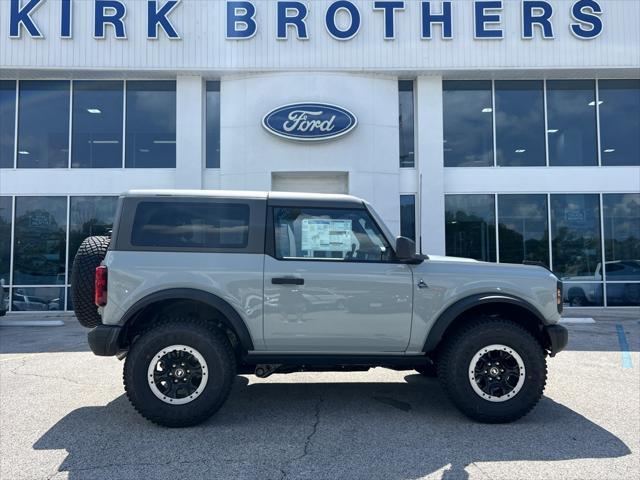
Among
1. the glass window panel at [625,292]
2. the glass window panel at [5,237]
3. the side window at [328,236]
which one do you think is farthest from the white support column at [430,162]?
the glass window panel at [5,237]

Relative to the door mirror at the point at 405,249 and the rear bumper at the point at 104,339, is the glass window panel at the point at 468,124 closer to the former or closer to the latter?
the door mirror at the point at 405,249

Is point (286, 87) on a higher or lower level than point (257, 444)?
higher

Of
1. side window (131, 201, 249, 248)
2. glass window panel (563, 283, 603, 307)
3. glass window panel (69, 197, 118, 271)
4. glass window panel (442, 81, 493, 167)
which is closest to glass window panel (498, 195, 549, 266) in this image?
glass window panel (563, 283, 603, 307)

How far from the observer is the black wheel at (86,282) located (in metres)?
4.42

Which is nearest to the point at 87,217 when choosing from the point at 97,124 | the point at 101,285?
the point at 97,124

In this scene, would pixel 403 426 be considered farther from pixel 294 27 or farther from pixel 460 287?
pixel 294 27

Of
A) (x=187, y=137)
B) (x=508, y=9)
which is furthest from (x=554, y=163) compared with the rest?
(x=187, y=137)

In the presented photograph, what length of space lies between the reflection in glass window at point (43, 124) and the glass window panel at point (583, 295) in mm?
13826

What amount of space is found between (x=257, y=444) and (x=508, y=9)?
41.7 feet

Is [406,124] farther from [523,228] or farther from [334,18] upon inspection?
[523,228]

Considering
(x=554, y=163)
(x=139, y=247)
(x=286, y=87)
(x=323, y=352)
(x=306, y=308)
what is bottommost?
(x=323, y=352)

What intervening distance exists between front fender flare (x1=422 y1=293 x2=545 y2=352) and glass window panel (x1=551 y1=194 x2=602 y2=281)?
955 cm

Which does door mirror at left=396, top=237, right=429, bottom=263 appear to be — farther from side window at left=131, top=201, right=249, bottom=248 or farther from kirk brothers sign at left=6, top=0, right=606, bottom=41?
kirk brothers sign at left=6, top=0, right=606, bottom=41

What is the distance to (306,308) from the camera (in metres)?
4.28
